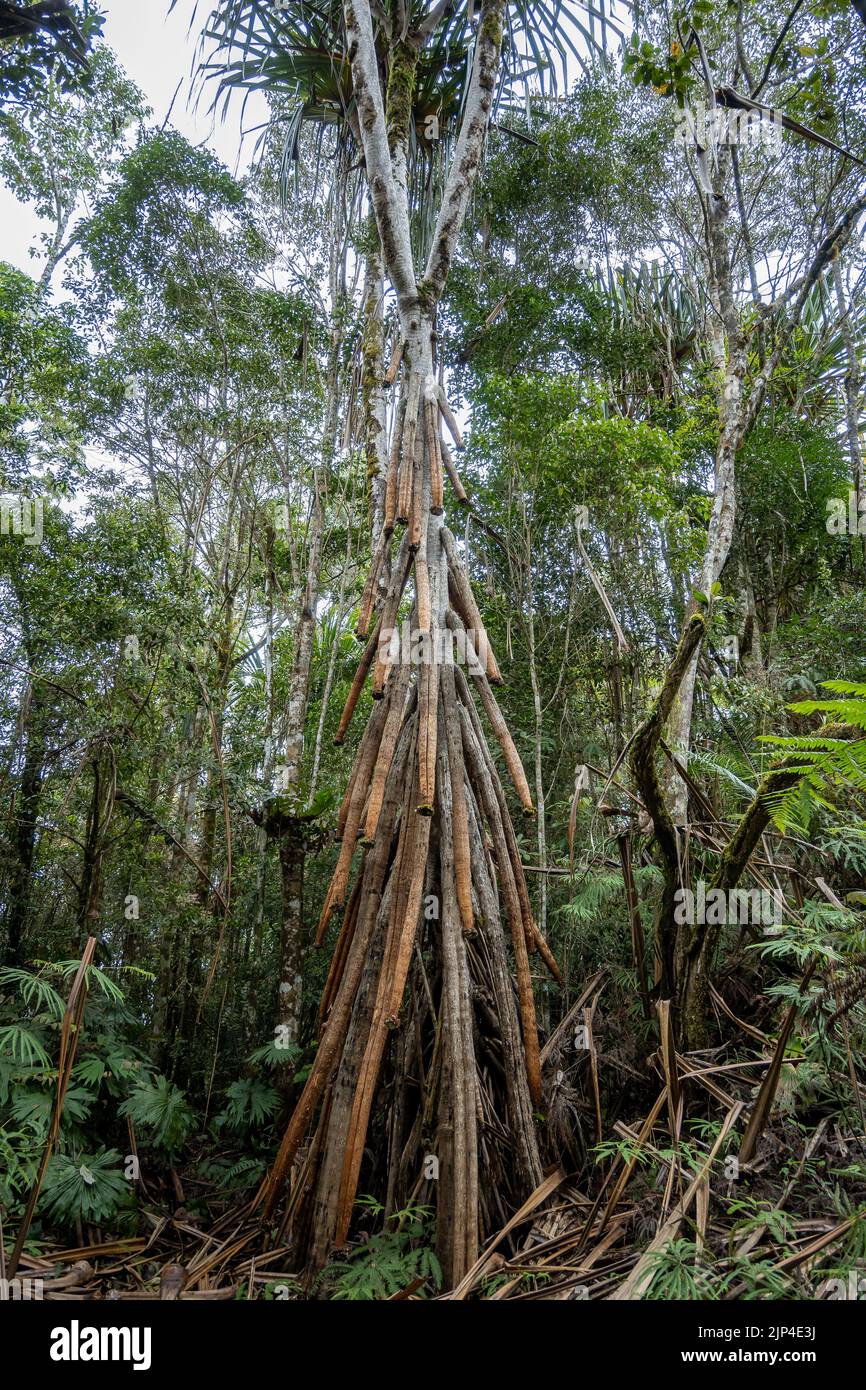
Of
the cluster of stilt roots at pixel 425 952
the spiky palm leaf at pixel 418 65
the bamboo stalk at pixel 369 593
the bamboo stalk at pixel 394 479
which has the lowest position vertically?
the cluster of stilt roots at pixel 425 952

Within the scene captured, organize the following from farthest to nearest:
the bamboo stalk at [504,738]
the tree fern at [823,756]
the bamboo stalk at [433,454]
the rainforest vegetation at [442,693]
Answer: the bamboo stalk at [433,454] → the bamboo stalk at [504,738] → the rainforest vegetation at [442,693] → the tree fern at [823,756]

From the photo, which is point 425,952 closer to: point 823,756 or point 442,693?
point 442,693

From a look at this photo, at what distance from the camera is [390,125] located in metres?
3.79

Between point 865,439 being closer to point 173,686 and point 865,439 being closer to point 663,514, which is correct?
point 663,514

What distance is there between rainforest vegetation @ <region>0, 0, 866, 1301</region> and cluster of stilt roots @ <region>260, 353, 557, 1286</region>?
0.07 ft

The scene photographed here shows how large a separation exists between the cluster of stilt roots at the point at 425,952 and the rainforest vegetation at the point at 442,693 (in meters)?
0.02

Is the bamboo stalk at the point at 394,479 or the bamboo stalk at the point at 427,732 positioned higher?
the bamboo stalk at the point at 394,479

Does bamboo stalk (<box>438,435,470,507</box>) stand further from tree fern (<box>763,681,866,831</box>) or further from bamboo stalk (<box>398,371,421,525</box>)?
tree fern (<box>763,681,866,831</box>)

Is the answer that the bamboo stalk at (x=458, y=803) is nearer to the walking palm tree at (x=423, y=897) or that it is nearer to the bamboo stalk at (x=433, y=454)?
the walking palm tree at (x=423, y=897)

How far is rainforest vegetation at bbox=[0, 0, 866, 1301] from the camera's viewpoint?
2.40 meters

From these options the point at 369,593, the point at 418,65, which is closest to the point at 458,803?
the point at 369,593

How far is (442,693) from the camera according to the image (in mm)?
3049

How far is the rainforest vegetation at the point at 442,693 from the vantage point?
2400 millimetres

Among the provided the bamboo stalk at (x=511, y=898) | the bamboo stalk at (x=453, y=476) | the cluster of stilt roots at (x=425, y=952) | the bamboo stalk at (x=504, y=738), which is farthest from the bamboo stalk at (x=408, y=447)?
the bamboo stalk at (x=511, y=898)
